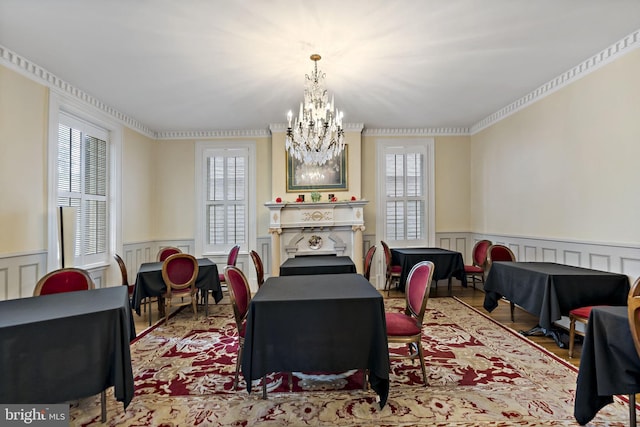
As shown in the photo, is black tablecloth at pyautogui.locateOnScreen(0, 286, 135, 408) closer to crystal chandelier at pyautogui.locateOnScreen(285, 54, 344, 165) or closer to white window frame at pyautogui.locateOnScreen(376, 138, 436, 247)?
crystal chandelier at pyautogui.locateOnScreen(285, 54, 344, 165)

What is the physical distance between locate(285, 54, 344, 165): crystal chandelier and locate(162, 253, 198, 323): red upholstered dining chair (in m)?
2.20

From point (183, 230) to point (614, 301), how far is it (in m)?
6.77

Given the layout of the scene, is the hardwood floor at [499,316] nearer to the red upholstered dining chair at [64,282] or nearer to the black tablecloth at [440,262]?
the black tablecloth at [440,262]

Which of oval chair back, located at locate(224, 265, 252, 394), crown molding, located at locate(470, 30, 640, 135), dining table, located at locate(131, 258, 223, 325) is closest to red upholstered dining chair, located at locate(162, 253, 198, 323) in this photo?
dining table, located at locate(131, 258, 223, 325)

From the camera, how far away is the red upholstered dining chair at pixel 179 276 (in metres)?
4.45

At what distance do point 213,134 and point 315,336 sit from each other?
5.42 meters

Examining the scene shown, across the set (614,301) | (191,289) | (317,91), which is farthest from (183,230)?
(614,301)

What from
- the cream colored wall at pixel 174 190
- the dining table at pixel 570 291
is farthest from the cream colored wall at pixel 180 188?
the dining table at pixel 570 291

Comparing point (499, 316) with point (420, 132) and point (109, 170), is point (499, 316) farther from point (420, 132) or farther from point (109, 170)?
point (109, 170)

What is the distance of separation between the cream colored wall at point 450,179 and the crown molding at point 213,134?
7.18 ft

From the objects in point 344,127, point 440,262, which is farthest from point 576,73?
point 344,127

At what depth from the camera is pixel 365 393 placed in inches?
104

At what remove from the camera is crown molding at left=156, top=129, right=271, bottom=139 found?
6656 millimetres

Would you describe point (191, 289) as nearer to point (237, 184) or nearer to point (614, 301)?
point (237, 184)
